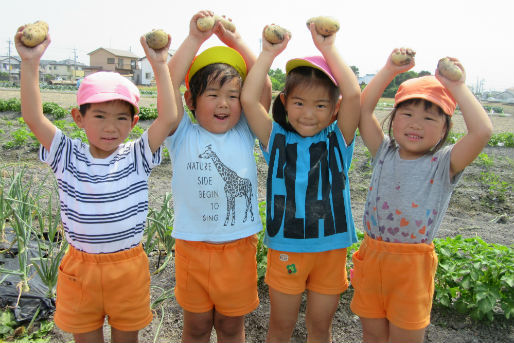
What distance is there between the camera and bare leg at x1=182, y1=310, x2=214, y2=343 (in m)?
2.13

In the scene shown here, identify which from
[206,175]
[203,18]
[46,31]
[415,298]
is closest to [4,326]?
[206,175]

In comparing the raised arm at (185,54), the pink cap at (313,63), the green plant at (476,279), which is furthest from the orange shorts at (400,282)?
the raised arm at (185,54)

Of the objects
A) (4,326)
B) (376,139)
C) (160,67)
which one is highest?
(160,67)

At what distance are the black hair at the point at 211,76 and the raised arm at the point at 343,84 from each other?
17.9 inches

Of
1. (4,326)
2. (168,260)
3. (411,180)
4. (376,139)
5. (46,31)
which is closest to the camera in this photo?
(46,31)

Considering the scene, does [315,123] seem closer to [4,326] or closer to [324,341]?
[324,341]

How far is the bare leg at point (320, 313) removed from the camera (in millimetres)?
2135

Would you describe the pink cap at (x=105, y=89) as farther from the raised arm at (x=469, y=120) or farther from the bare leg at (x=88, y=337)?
the raised arm at (x=469, y=120)

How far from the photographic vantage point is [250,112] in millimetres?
2121

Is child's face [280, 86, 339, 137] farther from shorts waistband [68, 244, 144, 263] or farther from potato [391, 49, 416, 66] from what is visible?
shorts waistband [68, 244, 144, 263]

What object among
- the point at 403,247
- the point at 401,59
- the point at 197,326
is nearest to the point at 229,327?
the point at 197,326

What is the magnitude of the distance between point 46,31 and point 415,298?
2079mm

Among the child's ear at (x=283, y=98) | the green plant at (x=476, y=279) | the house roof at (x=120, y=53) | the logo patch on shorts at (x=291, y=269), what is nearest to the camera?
the logo patch on shorts at (x=291, y=269)

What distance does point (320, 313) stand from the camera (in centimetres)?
214
